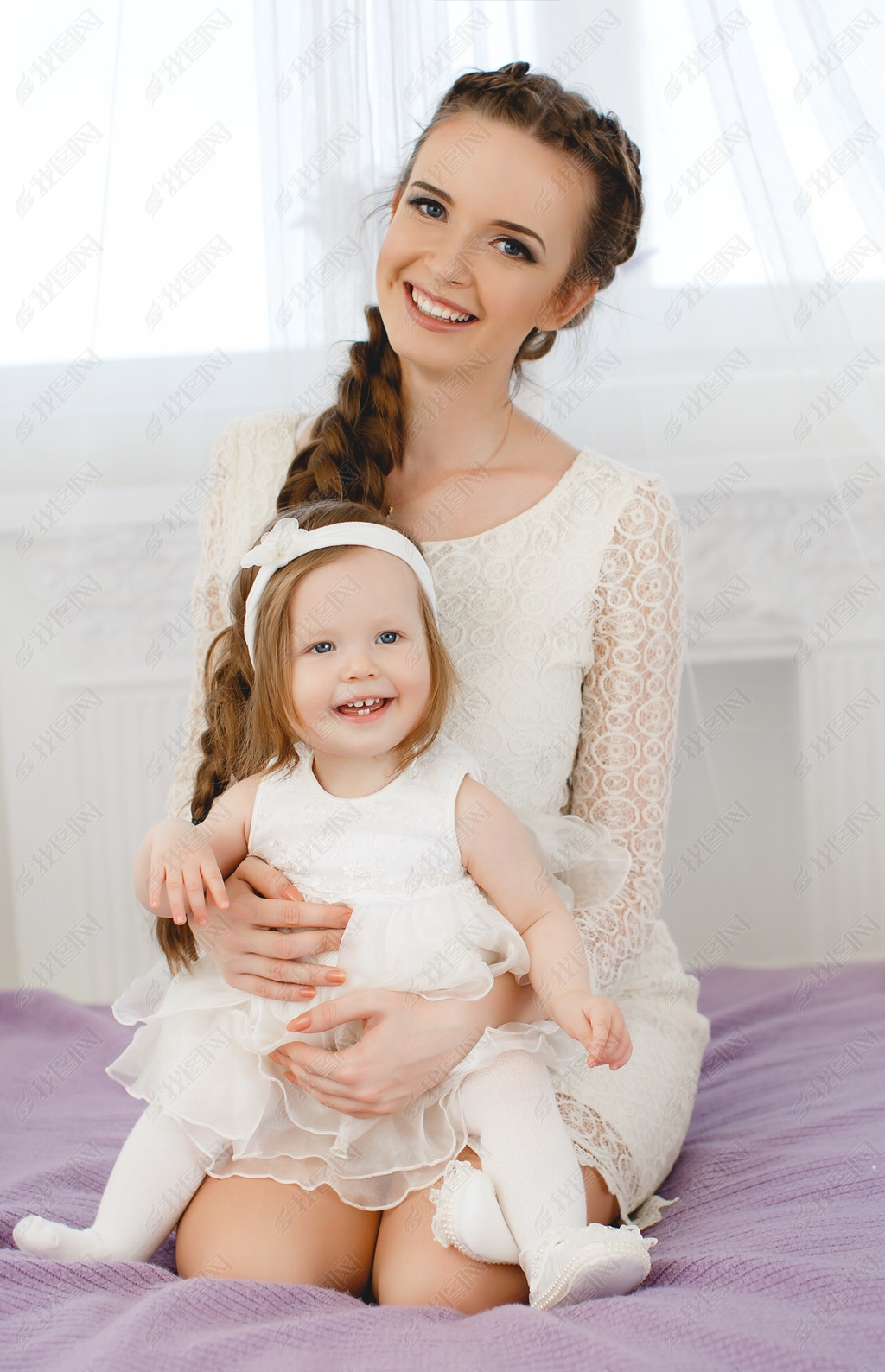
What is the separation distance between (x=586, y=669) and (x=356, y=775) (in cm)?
41

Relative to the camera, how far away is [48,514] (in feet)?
6.93

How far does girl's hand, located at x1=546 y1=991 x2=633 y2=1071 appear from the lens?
1.02m

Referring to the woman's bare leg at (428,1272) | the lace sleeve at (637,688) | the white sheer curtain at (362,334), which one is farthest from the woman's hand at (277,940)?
the white sheer curtain at (362,334)

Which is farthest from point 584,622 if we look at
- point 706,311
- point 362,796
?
point 706,311

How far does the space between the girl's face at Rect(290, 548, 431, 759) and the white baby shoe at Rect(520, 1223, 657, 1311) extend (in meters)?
0.48

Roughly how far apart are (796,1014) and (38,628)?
1.45 meters

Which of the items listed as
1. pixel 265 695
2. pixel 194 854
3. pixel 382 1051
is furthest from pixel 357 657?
pixel 382 1051

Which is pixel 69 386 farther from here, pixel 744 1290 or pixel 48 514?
pixel 744 1290

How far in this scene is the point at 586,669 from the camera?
60.3 inches

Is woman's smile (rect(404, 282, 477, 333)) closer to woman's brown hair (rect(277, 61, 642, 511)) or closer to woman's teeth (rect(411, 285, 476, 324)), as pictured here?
woman's teeth (rect(411, 285, 476, 324))

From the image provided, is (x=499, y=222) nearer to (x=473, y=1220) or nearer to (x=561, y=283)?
(x=561, y=283)

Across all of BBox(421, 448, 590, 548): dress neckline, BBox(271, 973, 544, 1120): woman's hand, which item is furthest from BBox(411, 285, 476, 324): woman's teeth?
BBox(271, 973, 544, 1120): woman's hand

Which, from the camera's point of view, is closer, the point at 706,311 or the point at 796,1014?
the point at 796,1014

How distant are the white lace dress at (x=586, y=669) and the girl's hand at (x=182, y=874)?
11.9 inches
